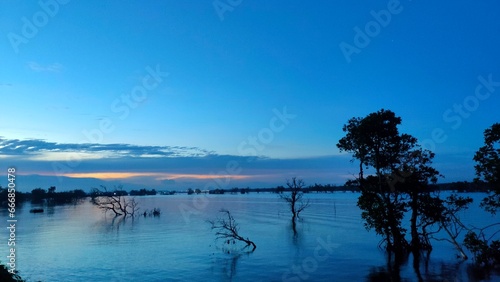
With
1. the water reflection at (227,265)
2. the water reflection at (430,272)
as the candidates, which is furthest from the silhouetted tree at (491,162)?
the water reflection at (227,265)

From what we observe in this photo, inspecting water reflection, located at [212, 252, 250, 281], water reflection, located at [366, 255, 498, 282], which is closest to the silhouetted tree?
water reflection, located at [366, 255, 498, 282]

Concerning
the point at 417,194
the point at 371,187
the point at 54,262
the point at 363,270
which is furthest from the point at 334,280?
the point at 54,262

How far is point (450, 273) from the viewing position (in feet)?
103

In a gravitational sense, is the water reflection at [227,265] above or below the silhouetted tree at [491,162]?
below

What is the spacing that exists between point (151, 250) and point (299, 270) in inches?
802

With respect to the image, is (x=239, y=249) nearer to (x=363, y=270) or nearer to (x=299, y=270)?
(x=299, y=270)
